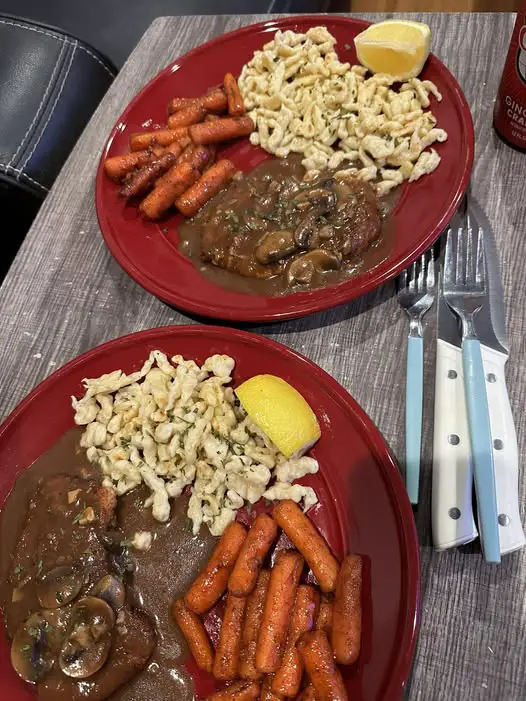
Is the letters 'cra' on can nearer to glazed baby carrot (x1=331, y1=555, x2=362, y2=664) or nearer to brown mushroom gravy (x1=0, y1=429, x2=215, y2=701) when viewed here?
glazed baby carrot (x1=331, y1=555, x2=362, y2=664)

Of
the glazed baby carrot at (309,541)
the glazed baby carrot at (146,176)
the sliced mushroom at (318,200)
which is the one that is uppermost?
the glazed baby carrot at (146,176)

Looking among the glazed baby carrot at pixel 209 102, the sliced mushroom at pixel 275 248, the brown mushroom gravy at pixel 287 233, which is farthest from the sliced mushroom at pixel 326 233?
the glazed baby carrot at pixel 209 102

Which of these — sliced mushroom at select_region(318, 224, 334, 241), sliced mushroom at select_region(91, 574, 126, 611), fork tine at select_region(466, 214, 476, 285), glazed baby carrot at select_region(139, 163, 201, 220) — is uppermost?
glazed baby carrot at select_region(139, 163, 201, 220)

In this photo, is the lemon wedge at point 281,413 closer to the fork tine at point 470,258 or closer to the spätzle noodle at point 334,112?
the fork tine at point 470,258

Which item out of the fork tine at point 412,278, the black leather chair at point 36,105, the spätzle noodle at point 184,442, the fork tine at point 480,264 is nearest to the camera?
the spätzle noodle at point 184,442

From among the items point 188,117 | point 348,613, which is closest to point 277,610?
point 348,613

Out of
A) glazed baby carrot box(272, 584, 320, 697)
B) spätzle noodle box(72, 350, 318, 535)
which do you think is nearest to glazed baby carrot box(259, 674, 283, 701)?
glazed baby carrot box(272, 584, 320, 697)

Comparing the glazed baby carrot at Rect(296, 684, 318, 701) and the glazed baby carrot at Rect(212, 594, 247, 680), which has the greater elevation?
the glazed baby carrot at Rect(212, 594, 247, 680)
